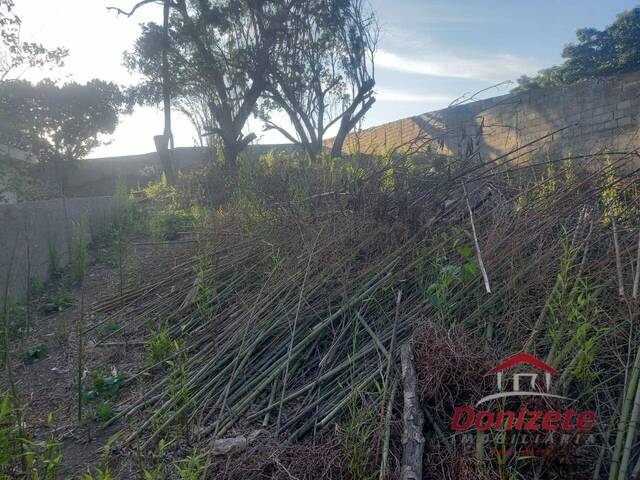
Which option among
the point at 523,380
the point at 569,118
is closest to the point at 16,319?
the point at 523,380

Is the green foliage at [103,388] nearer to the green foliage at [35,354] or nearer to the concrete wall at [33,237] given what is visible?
the green foliage at [35,354]

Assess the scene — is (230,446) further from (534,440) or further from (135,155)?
(135,155)

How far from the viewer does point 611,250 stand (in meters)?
2.37

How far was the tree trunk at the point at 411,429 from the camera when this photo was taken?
1.57 meters

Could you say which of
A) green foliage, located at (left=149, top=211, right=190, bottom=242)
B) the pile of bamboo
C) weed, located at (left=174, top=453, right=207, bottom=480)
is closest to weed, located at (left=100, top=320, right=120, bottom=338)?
the pile of bamboo

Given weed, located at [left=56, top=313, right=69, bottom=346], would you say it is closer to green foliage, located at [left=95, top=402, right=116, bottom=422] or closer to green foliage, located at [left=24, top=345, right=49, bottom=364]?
green foliage, located at [left=24, top=345, right=49, bottom=364]

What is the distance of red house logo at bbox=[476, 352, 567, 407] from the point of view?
1.65 m

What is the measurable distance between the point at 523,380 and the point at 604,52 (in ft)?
64.7

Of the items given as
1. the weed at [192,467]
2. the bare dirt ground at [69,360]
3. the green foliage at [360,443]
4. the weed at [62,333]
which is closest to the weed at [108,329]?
the bare dirt ground at [69,360]

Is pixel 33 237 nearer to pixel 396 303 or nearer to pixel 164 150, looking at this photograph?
pixel 396 303

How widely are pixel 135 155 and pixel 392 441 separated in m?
18.4

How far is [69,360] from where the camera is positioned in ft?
9.77

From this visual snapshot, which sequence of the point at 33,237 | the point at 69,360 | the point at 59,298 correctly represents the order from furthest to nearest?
the point at 33,237, the point at 59,298, the point at 69,360

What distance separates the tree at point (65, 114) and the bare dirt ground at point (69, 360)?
11.9m
